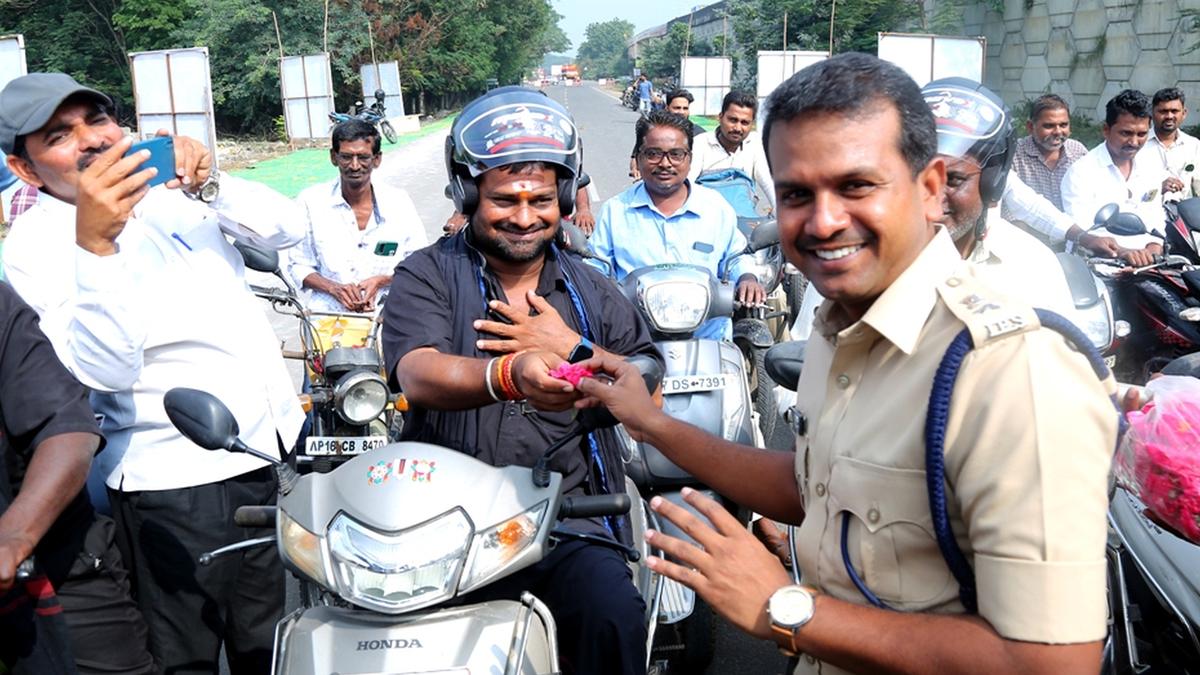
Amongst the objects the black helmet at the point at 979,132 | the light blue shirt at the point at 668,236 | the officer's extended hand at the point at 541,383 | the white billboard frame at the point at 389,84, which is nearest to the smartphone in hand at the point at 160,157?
the officer's extended hand at the point at 541,383

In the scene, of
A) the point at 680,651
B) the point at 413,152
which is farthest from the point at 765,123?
the point at 413,152

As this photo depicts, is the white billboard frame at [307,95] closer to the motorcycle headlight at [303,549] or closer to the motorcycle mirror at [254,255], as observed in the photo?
the motorcycle mirror at [254,255]

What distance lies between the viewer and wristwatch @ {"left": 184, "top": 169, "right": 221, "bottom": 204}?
117 inches

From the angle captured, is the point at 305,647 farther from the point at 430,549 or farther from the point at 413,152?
the point at 413,152

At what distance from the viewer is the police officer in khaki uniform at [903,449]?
1.25m

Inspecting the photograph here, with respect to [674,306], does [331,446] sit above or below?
below

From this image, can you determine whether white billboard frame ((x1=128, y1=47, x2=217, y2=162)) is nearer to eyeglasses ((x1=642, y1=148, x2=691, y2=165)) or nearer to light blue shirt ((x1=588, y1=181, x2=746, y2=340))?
eyeglasses ((x1=642, y1=148, x2=691, y2=165))

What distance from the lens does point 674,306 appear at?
399 cm

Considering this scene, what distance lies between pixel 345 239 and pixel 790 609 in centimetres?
428

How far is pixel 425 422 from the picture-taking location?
265cm

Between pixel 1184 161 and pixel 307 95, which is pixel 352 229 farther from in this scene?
pixel 307 95

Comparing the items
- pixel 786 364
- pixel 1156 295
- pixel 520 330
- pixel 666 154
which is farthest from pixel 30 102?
pixel 1156 295

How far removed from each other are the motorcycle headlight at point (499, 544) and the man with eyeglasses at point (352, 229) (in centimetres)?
321

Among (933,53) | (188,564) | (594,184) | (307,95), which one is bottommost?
(594,184)
